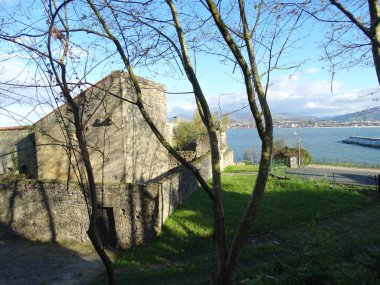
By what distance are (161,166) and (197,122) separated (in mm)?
19668

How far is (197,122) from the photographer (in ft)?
129

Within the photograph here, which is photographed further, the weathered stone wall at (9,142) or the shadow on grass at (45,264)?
the weathered stone wall at (9,142)

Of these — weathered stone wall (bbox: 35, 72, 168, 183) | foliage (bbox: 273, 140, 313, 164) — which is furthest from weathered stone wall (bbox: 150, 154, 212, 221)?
foliage (bbox: 273, 140, 313, 164)

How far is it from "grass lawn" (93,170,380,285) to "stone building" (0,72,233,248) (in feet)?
3.09

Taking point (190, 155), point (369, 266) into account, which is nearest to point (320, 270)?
point (369, 266)

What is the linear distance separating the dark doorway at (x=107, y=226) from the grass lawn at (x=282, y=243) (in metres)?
1.05

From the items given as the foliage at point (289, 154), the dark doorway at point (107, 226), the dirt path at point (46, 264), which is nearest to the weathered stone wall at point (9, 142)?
the dirt path at point (46, 264)

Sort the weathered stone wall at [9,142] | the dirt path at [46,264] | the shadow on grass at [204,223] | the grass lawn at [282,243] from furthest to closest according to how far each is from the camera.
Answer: the weathered stone wall at [9,142] < the dirt path at [46,264] < the shadow on grass at [204,223] < the grass lawn at [282,243]

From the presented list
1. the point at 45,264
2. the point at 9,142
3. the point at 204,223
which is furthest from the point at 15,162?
the point at 204,223

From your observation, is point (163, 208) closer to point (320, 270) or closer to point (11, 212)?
point (11, 212)

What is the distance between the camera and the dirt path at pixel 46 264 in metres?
10.5

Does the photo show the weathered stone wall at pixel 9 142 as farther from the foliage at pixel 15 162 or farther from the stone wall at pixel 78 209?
the stone wall at pixel 78 209

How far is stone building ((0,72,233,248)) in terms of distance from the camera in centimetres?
1273

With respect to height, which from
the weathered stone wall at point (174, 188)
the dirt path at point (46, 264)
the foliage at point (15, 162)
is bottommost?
the dirt path at point (46, 264)
